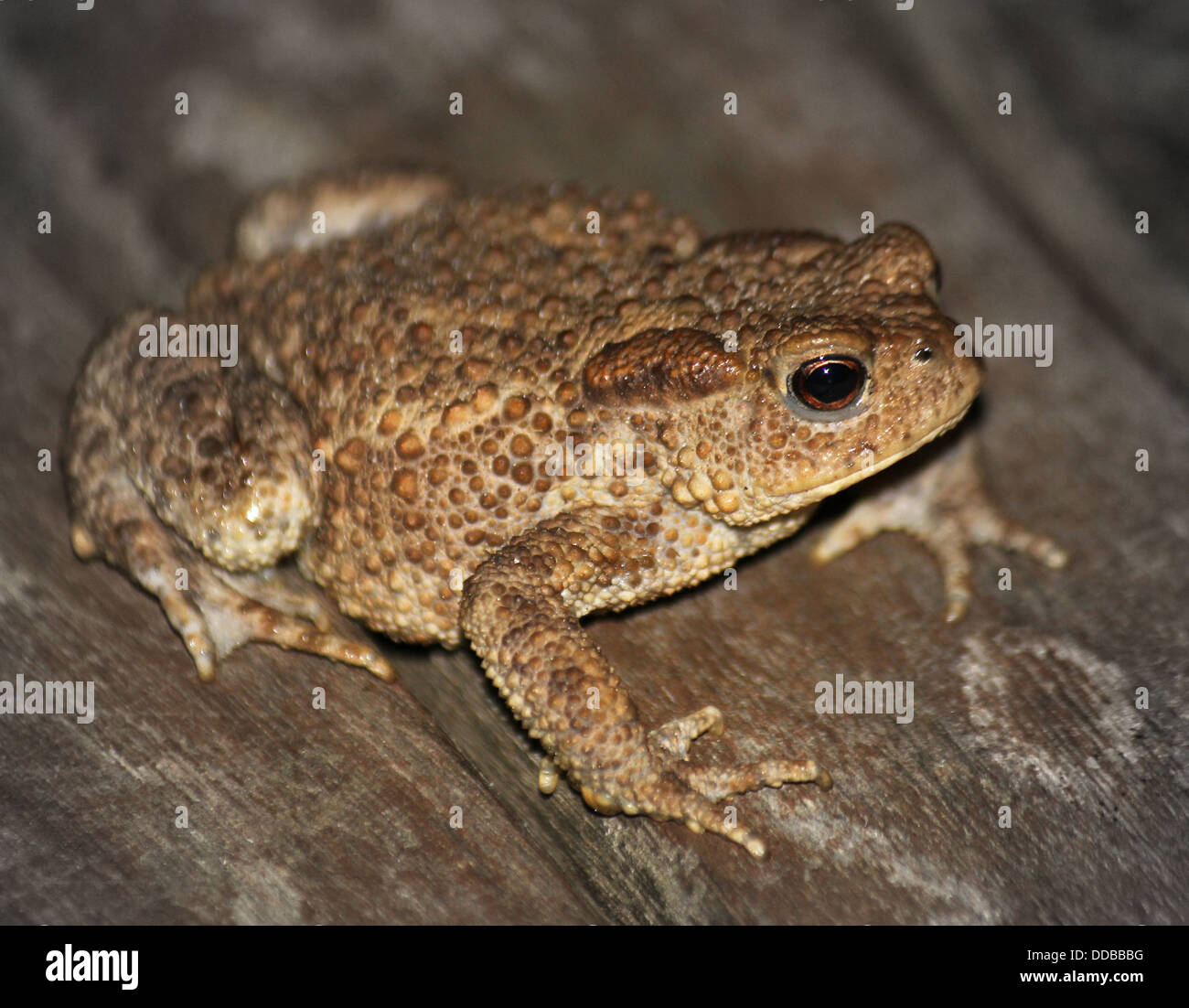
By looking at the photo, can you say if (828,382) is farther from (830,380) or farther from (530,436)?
(530,436)

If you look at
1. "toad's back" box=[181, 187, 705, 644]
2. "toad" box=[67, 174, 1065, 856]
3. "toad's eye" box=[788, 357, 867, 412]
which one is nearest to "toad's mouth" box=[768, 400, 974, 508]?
"toad" box=[67, 174, 1065, 856]

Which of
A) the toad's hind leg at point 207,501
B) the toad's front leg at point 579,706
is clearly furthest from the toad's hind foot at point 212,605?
the toad's front leg at point 579,706

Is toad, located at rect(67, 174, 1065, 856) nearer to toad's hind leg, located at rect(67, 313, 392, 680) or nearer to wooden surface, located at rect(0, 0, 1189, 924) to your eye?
toad's hind leg, located at rect(67, 313, 392, 680)

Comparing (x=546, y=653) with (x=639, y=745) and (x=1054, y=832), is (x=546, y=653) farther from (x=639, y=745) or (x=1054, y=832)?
(x=1054, y=832)

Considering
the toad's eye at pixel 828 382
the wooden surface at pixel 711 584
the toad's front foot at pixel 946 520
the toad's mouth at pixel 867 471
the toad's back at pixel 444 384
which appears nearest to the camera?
the wooden surface at pixel 711 584

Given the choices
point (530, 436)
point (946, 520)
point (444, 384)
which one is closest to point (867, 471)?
point (946, 520)

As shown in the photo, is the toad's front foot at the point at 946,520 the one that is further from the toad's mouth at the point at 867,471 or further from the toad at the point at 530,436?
the toad's mouth at the point at 867,471
